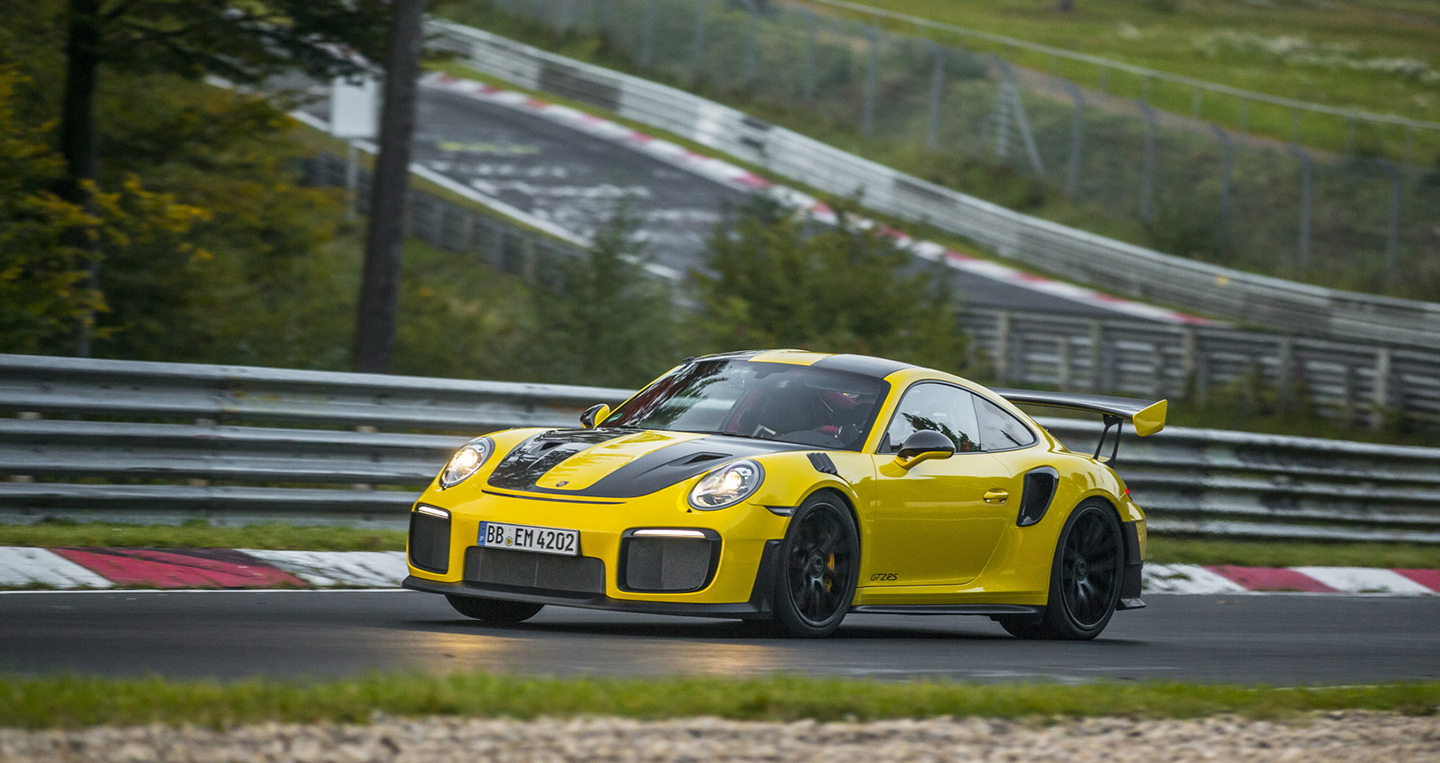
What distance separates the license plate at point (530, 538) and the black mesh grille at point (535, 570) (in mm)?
28

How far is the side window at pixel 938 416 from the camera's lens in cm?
891

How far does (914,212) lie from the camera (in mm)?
37656

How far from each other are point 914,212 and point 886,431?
29269 millimetres

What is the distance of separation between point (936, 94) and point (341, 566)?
31573 millimetres

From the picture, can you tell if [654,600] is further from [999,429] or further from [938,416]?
[999,429]

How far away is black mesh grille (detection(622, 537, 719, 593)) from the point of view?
7723mm

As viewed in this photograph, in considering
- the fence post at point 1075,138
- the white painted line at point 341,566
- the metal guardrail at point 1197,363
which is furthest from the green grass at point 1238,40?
the white painted line at point 341,566

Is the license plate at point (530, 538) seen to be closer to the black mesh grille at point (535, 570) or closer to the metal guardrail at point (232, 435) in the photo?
the black mesh grille at point (535, 570)

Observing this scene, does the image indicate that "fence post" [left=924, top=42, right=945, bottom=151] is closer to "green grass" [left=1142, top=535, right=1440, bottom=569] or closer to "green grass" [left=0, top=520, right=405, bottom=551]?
"green grass" [left=1142, top=535, right=1440, bottom=569]

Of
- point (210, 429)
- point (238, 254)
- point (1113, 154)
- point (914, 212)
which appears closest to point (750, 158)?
point (914, 212)

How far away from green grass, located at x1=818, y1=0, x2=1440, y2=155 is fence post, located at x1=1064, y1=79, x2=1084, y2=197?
2.80m

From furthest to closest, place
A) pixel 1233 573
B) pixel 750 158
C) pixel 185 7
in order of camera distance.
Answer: pixel 750 158, pixel 185 7, pixel 1233 573

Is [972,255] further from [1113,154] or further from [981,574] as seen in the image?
[981,574]

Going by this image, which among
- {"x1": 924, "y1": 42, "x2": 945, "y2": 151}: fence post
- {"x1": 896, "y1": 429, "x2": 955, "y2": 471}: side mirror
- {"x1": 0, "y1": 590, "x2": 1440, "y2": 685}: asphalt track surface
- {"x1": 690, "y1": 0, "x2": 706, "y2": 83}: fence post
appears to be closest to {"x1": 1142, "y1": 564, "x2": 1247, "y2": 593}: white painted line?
{"x1": 0, "y1": 590, "x2": 1440, "y2": 685}: asphalt track surface
